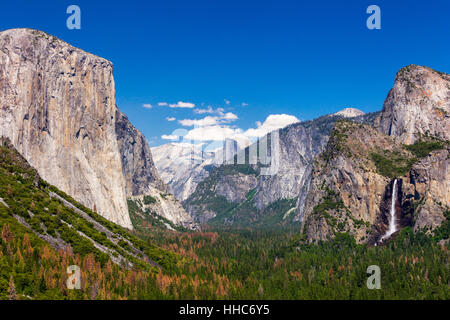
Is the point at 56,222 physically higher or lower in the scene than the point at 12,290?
higher

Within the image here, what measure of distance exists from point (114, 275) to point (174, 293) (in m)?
18.7

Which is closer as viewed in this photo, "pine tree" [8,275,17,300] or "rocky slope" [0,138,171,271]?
"pine tree" [8,275,17,300]

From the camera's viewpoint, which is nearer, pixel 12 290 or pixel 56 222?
pixel 12 290

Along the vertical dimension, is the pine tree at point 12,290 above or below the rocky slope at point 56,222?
below

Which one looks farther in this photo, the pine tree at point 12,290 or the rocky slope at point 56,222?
the rocky slope at point 56,222

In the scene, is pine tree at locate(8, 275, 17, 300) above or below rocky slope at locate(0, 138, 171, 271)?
below
